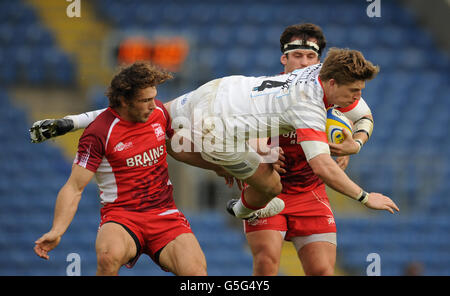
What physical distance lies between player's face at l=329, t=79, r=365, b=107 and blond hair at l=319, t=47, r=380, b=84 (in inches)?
1.2

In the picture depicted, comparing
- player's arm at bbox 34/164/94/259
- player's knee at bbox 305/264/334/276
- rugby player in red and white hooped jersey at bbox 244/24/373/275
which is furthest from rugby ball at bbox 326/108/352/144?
player's arm at bbox 34/164/94/259

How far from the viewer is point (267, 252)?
6043 millimetres

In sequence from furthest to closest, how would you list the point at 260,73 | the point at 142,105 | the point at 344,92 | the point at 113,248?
the point at 260,73, the point at 142,105, the point at 113,248, the point at 344,92

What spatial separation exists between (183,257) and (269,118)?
134 centimetres

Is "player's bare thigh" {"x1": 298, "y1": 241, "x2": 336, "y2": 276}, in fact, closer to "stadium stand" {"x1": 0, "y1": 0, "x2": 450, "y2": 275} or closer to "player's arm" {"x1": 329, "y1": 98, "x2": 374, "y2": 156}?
"player's arm" {"x1": 329, "y1": 98, "x2": 374, "y2": 156}

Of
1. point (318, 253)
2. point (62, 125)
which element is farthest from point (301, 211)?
point (62, 125)

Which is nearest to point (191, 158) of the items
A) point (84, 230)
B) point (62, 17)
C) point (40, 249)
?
point (40, 249)

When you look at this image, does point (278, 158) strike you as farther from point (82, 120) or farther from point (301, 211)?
point (82, 120)

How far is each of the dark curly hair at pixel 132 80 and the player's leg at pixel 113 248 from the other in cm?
106

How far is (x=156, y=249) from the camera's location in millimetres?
5770

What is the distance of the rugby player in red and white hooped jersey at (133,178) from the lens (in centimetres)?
557

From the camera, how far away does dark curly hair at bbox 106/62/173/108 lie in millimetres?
5648

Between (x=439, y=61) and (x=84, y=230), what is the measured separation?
364 inches
